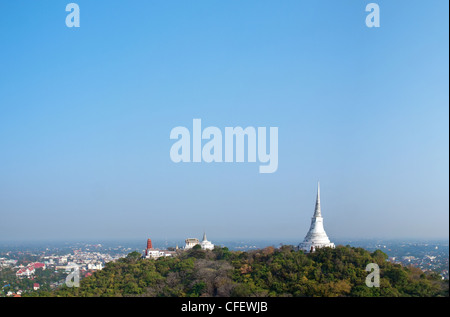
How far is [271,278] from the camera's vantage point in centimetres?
2191

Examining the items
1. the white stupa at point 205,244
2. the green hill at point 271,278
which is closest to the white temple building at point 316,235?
the green hill at point 271,278

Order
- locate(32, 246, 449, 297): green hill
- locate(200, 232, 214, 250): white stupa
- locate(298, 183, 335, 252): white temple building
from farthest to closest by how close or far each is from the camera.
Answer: locate(200, 232, 214, 250): white stupa
locate(298, 183, 335, 252): white temple building
locate(32, 246, 449, 297): green hill

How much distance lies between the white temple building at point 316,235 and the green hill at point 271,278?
166cm

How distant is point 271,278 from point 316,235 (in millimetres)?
7750

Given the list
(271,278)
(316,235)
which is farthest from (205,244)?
(271,278)

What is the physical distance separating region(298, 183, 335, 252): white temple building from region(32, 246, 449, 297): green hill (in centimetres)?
166

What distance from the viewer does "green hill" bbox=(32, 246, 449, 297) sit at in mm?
20016

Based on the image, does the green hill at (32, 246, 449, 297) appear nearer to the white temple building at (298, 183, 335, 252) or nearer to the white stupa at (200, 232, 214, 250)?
the white temple building at (298, 183, 335, 252)

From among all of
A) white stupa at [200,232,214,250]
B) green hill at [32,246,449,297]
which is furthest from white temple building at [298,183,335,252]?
white stupa at [200,232,214,250]

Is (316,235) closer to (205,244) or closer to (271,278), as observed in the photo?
(271,278)
